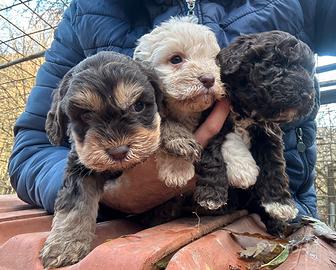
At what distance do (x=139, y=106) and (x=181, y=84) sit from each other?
0.23 metres

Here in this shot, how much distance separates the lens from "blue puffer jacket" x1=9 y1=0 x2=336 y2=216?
2459mm

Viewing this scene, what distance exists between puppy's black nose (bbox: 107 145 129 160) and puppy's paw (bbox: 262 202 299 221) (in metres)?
0.78

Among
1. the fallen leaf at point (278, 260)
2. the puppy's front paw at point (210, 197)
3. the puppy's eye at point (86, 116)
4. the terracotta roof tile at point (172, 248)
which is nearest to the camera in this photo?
the terracotta roof tile at point (172, 248)

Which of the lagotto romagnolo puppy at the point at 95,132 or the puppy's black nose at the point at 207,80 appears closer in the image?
the lagotto romagnolo puppy at the point at 95,132

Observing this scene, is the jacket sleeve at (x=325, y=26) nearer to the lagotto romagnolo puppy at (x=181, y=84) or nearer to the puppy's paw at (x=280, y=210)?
the lagotto romagnolo puppy at (x=181, y=84)

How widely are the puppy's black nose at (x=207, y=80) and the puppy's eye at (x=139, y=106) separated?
10.8 inches

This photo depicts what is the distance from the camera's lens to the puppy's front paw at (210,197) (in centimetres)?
190

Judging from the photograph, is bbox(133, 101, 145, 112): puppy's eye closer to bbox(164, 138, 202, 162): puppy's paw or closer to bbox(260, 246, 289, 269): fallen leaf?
bbox(164, 138, 202, 162): puppy's paw

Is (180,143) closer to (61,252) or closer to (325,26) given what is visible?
(61,252)

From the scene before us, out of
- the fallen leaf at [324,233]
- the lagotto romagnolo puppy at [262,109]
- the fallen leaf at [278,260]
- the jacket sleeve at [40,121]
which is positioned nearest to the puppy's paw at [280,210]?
the lagotto romagnolo puppy at [262,109]

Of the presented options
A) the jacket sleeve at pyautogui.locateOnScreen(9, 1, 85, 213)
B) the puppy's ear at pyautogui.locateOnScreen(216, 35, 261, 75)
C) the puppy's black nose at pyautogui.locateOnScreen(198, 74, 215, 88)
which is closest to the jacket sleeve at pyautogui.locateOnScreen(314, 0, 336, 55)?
the puppy's ear at pyautogui.locateOnScreen(216, 35, 261, 75)

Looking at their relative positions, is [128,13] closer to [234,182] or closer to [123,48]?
[123,48]

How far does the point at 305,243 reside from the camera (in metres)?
1.72

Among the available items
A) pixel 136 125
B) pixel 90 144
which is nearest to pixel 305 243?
pixel 136 125
